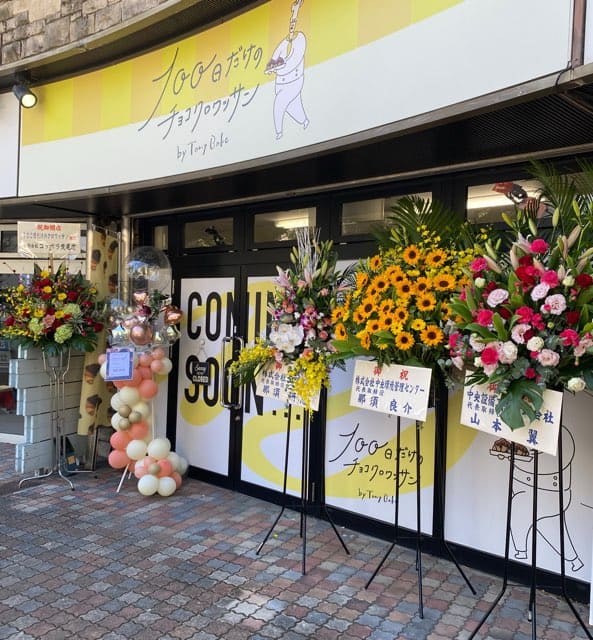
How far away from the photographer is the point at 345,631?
298 cm

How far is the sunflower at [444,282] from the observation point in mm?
2924

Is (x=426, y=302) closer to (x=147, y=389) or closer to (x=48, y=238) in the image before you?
(x=147, y=389)

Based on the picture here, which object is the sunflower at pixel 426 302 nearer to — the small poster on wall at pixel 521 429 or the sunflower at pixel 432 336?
the sunflower at pixel 432 336

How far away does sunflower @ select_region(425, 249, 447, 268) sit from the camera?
3002 millimetres

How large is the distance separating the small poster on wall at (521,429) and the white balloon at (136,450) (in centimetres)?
324

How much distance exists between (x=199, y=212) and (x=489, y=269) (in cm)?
357

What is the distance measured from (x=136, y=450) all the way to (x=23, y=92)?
3.62 meters

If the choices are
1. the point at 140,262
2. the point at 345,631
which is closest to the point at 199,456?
the point at 140,262

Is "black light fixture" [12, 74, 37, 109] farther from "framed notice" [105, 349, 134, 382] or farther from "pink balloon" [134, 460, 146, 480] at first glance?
"pink balloon" [134, 460, 146, 480]

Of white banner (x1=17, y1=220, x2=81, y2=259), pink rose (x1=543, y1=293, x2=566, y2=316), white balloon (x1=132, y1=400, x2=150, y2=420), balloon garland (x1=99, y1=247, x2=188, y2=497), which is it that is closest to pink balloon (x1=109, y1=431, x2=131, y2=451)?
balloon garland (x1=99, y1=247, x2=188, y2=497)

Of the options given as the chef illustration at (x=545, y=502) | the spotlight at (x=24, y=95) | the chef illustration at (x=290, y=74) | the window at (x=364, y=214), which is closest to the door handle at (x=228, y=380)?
the window at (x=364, y=214)

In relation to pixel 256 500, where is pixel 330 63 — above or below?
above

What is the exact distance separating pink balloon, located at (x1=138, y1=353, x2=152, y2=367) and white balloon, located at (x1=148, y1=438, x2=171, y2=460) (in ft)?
2.37

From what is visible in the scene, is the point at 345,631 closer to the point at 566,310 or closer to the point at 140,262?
the point at 566,310
